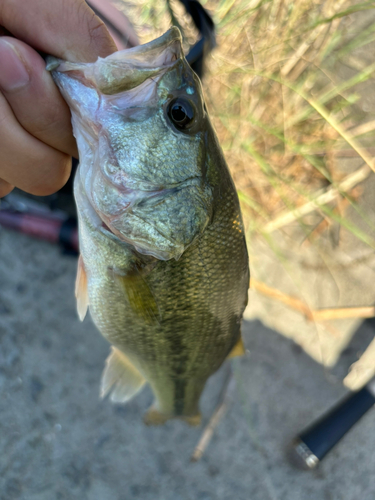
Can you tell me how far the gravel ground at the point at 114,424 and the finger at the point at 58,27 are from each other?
1.28 meters

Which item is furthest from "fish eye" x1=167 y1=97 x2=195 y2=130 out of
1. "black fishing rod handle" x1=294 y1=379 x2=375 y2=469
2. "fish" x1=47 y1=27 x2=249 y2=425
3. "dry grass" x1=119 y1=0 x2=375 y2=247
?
"black fishing rod handle" x1=294 y1=379 x2=375 y2=469

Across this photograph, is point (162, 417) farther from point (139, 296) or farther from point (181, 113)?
point (181, 113)

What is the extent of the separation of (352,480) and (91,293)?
1690mm

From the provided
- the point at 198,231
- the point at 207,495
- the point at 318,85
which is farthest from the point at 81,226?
the point at 318,85

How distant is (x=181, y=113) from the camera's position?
2.26 feet

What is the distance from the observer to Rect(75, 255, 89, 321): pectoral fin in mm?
859

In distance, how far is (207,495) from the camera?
151 centimetres

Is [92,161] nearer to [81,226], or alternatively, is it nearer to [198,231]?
[81,226]

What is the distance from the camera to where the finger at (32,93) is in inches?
24.3

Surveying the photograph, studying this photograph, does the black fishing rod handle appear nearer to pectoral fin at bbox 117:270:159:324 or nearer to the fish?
the fish

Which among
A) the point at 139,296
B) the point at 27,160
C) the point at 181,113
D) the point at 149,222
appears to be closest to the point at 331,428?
the point at 139,296

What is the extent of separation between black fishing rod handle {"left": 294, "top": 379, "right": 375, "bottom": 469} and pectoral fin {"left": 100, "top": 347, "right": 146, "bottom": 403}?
92 cm

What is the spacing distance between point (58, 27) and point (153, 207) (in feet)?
1.35

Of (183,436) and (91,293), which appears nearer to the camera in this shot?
(91,293)
